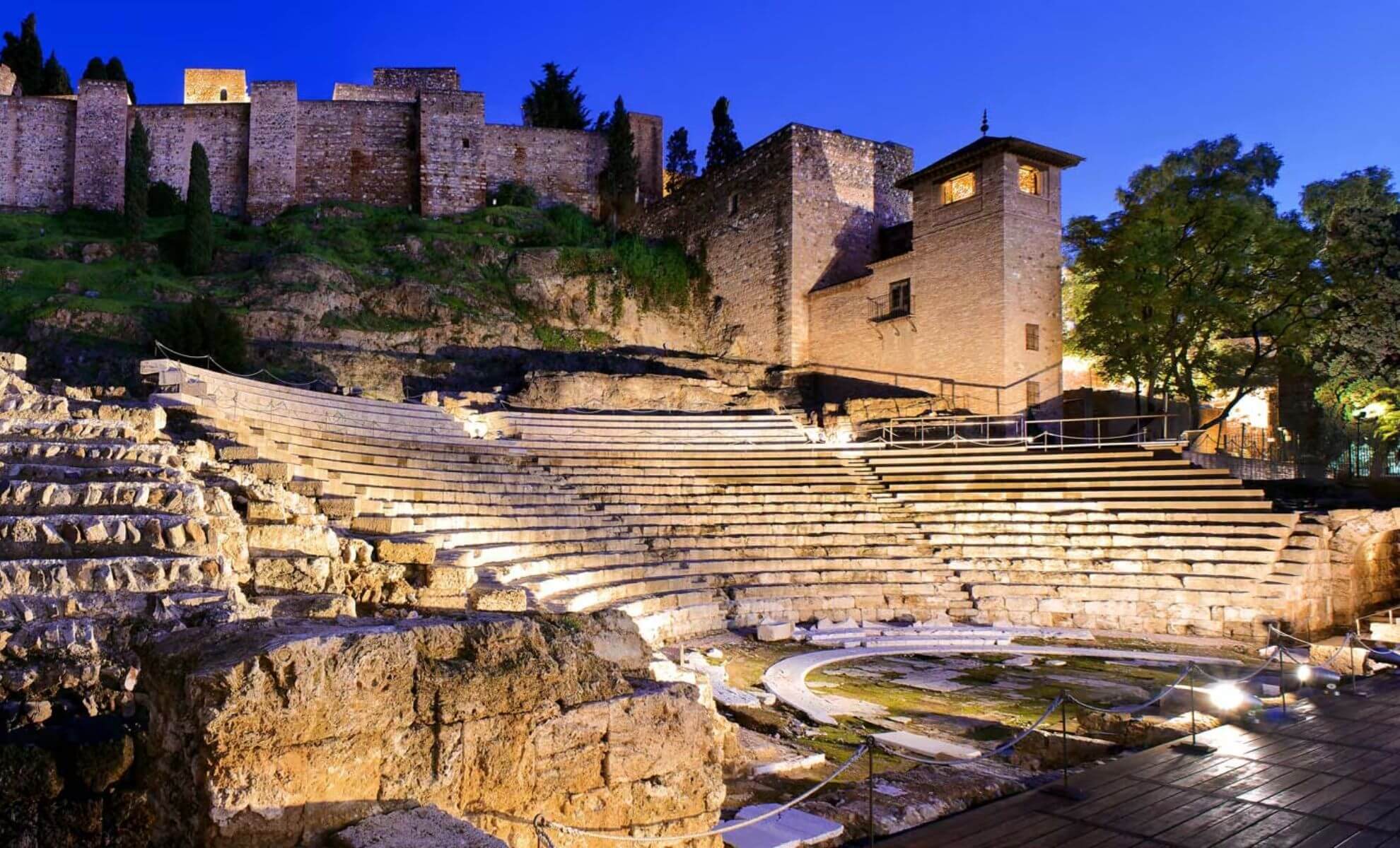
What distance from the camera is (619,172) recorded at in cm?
3734

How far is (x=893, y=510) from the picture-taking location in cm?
1472

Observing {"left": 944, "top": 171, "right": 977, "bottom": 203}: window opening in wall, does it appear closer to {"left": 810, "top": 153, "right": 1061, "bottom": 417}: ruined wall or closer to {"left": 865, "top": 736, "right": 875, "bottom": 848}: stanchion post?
{"left": 810, "top": 153, "right": 1061, "bottom": 417}: ruined wall

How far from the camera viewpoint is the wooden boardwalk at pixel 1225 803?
445 cm

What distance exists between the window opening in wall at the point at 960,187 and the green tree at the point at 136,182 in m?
26.9

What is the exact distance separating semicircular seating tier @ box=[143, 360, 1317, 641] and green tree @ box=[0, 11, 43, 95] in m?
35.4

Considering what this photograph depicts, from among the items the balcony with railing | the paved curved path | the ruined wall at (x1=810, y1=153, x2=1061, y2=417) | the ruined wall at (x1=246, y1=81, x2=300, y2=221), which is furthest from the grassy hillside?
the paved curved path

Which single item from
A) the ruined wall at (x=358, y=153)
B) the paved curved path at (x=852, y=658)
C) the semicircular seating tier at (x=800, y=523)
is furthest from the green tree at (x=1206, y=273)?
the ruined wall at (x=358, y=153)

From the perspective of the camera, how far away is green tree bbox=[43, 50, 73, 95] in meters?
37.3

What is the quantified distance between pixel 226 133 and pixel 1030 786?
3996 cm

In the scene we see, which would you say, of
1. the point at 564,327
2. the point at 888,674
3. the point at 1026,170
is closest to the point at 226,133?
the point at 564,327

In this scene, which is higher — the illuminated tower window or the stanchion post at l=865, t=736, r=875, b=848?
the illuminated tower window

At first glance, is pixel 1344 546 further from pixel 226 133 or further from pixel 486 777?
pixel 226 133

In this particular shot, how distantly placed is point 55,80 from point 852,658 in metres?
45.2

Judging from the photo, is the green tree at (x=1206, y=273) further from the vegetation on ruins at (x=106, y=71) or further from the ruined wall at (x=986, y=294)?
the vegetation on ruins at (x=106, y=71)
